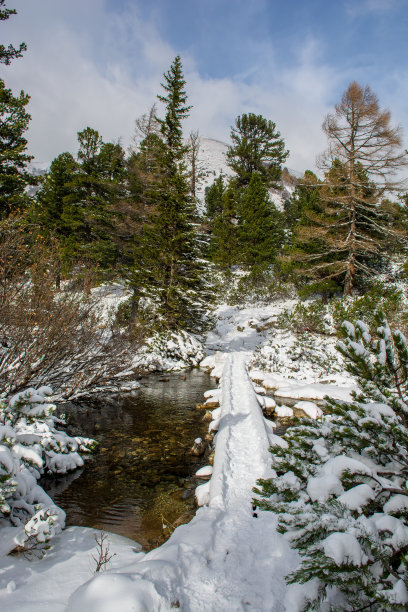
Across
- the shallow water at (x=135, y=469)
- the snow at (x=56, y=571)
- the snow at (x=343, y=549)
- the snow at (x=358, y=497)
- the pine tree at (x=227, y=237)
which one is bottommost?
the shallow water at (x=135, y=469)

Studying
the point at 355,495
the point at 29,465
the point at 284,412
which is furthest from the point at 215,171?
the point at 355,495

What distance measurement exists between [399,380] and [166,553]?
253 centimetres

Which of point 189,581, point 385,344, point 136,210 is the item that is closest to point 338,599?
point 385,344

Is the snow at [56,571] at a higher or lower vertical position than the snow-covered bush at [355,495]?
lower

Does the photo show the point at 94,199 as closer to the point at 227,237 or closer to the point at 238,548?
the point at 227,237

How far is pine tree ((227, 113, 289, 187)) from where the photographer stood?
33.4 meters

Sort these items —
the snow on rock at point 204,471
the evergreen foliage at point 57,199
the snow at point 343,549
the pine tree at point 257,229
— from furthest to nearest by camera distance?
the pine tree at point 257,229, the evergreen foliage at point 57,199, the snow on rock at point 204,471, the snow at point 343,549

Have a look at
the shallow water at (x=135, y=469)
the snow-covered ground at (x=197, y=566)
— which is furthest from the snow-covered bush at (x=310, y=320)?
the snow-covered ground at (x=197, y=566)

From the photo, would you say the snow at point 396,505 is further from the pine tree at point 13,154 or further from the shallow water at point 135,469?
the pine tree at point 13,154

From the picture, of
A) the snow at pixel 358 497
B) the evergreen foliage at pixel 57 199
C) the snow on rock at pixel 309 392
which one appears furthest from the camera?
the evergreen foliage at pixel 57 199

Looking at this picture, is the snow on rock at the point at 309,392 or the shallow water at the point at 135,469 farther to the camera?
the snow on rock at the point at 309,392

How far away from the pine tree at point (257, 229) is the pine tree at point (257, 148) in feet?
25.6

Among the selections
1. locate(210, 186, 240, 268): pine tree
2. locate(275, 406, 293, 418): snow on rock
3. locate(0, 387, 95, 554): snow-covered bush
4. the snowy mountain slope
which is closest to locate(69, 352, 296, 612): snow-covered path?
locate(0, 387, 95, 554): snow-covered bush

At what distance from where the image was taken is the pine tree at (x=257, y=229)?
2605cm
